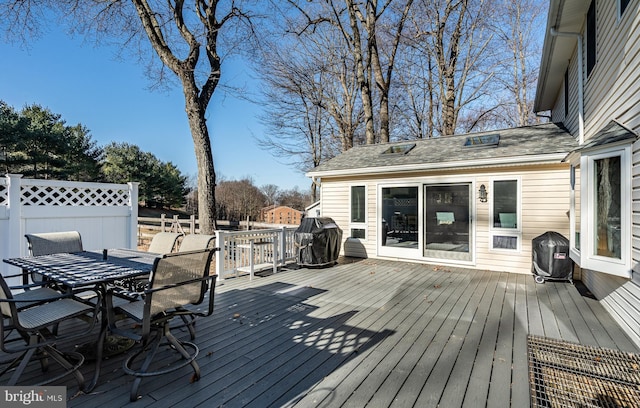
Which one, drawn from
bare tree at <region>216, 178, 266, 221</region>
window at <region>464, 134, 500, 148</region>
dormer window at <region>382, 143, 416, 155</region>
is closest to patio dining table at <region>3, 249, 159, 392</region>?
dormer window at <region>382, 143, 416, 155</region>

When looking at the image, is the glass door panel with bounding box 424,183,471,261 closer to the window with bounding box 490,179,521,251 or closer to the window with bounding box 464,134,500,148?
the window with bounding box 490,179,521,251

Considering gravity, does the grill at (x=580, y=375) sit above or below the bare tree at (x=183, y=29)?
below

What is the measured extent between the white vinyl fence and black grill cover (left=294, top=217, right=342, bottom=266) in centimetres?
327

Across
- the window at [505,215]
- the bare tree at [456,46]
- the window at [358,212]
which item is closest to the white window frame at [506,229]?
the window at [505,215]

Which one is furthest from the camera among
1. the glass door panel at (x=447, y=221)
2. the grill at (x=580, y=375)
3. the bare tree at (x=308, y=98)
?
the bare tree at (x=308, y=98)

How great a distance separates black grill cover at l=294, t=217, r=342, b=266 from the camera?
647 centimetres

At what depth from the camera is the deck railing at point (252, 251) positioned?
18.1 feet

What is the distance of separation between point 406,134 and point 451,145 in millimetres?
10828

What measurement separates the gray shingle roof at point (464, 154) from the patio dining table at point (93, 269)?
17.7 ft

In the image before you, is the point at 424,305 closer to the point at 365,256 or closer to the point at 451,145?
the point at 365,256

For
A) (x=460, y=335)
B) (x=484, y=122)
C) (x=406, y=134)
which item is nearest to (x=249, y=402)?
(x=460, y=335)

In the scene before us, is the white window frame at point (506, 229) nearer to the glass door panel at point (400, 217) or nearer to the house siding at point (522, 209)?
the house siding at point (522, 209)

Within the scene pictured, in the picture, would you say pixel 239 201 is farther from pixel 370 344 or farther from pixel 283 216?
pixel 370 344

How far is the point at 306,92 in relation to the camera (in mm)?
16812
